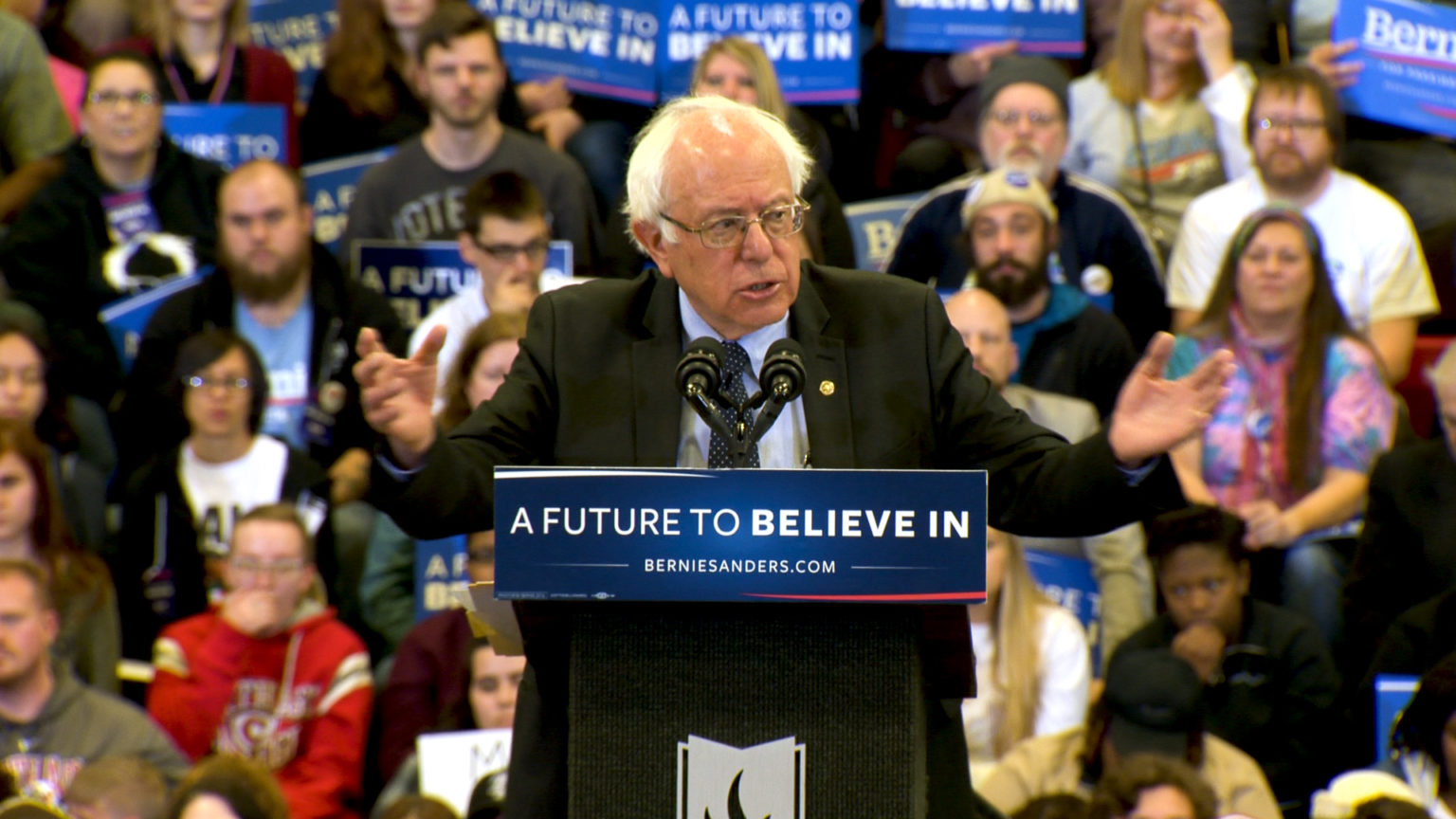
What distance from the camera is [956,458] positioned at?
9.12ft

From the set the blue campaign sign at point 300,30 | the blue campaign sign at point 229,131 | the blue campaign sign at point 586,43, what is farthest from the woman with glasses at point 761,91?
the blue campaign sign at point 300,30

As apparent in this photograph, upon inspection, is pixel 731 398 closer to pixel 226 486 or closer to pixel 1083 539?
pixel 1083 539

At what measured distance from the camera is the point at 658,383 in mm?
2693

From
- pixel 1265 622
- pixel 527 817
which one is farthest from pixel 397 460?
pixel 1265 622

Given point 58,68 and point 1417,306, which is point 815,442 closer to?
point 1417,306

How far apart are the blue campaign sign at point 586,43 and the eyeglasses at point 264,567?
2567 millimetres

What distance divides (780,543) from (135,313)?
4.78 meters

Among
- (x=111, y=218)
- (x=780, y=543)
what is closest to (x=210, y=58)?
(x=111, y=218)

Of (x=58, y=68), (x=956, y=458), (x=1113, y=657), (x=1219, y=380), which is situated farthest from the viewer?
(x=58, y=68)

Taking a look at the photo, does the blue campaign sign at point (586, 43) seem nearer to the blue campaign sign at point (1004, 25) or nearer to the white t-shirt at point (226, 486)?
the blue campaign sign at point (1004, 25)

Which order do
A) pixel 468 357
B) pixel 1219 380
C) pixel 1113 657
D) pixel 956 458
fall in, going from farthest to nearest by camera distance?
pixel 468 357 < pixel 1113 657 < pixel 956 458 < pixel 1219 380

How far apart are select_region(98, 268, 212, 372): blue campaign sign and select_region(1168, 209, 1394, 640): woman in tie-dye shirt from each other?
10.6 feet

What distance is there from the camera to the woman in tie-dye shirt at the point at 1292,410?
5852 millimetres

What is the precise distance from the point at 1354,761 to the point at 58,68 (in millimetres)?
5459
